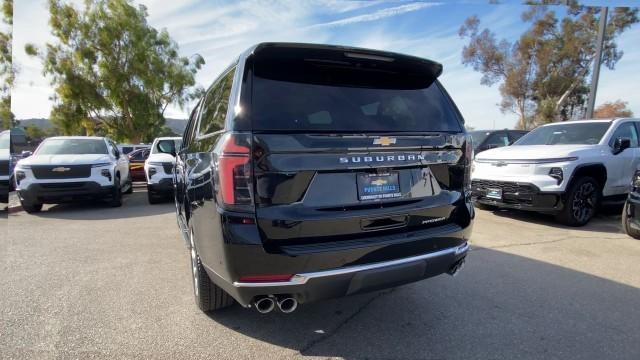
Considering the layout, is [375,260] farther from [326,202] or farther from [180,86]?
[180,86]

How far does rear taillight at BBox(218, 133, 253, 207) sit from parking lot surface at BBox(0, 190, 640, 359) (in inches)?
44.4

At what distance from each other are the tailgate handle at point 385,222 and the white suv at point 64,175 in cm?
742

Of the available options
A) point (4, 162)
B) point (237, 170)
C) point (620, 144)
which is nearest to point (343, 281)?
point (237, 170)

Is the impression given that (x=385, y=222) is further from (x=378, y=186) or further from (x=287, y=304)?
(x=287, y=304)

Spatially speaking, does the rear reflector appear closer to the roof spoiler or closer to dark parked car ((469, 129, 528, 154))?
the roof spoiler

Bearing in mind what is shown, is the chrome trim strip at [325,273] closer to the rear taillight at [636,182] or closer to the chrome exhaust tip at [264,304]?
the chrome exhaust tip at [264,304]

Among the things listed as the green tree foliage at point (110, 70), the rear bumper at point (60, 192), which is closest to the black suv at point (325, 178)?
the rear bumper at point (60, 192)

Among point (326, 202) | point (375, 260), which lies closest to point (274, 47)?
point (326, 202)

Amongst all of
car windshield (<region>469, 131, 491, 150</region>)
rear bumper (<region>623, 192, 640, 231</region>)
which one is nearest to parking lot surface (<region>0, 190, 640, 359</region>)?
rear bumper (<region>623, 192, 640, 231</region>)

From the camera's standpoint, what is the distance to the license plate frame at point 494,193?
6.16 meters

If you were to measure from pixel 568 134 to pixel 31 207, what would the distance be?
10.6 metres

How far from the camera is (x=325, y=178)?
2.14 m

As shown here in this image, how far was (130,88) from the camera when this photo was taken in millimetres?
25547

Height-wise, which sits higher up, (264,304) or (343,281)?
(343,281)
